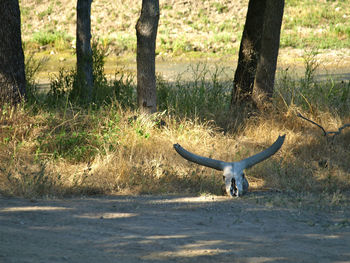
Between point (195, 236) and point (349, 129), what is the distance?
12.2 ft

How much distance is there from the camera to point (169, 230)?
398cm

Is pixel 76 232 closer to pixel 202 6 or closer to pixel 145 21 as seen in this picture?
pixel 145 21

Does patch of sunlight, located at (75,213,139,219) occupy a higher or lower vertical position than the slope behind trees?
lower

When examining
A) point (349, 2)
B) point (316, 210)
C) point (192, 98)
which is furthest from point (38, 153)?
point (349, 2)

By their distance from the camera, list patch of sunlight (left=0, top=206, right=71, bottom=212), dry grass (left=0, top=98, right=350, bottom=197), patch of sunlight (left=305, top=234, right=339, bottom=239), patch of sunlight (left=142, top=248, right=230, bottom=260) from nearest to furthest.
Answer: patch of sunlight (left=142, top=248, right=230, bottom=260)
patch of sunlight (left=305, top=234, right=339, bottom=239)
patch of sunlight (left=0, top=206, right=71, bottom=212)
dry grass (left=0, top=98, right=350, bottom=197)

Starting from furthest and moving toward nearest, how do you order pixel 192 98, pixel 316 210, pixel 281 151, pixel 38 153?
1. pixel 192 98
2. pixel 281 151
3. pixel 38 153
4. pixel 316 210

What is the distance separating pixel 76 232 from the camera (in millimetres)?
3922

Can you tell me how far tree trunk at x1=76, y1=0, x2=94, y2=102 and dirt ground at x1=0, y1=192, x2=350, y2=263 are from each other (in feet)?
10.1

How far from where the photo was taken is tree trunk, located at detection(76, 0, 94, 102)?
7.80m

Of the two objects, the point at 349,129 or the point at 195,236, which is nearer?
the point at 195,236

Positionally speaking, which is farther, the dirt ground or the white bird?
the white bird

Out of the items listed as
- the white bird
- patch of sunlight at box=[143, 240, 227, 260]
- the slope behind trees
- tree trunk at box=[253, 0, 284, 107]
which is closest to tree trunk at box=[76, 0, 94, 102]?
the slope behind trees

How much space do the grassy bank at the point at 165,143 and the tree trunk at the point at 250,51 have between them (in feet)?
1.40

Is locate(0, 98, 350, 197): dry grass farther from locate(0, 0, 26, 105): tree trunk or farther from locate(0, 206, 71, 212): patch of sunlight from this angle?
locate(0, 206, 71, 212): patch of sunlight
